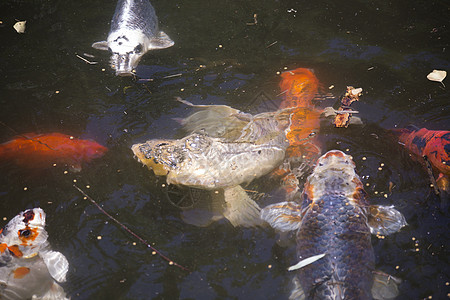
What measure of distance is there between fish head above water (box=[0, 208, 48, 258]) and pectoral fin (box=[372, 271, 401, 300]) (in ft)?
10.1

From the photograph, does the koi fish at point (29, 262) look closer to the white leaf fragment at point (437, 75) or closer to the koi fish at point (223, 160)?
the koi fish at point (223, 160)

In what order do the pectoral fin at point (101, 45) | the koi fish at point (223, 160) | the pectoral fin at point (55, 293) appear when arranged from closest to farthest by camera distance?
1. the pectoral fin at point (55, 293)
2. the koi fish at point (223, 160)
3. the pectoral fin at point (101, 45)

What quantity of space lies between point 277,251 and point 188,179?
1.15 metres

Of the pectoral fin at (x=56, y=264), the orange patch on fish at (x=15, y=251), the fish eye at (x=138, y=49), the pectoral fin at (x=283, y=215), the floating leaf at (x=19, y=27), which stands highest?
the floating leaf at (x=19, y=27)

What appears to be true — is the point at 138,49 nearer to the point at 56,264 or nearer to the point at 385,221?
the point at 56,264

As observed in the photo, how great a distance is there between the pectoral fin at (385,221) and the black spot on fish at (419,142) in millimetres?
921

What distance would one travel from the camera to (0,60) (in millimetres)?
5758

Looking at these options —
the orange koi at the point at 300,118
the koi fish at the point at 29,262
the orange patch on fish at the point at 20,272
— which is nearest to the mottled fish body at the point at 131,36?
the orange koi at the point at 300,118

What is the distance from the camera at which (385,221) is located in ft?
12.1

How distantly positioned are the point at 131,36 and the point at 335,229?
409 centimetres

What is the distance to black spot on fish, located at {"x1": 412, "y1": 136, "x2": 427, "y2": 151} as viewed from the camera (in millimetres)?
4250

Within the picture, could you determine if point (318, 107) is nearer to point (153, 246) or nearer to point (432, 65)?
point (432, 65)

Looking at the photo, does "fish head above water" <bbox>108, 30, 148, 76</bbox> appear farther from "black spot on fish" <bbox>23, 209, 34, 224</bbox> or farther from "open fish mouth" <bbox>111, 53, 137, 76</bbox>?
"black spot on fish" <bbox>23, 209, 34, 224</bbox>

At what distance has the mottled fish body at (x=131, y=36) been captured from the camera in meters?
5.54
